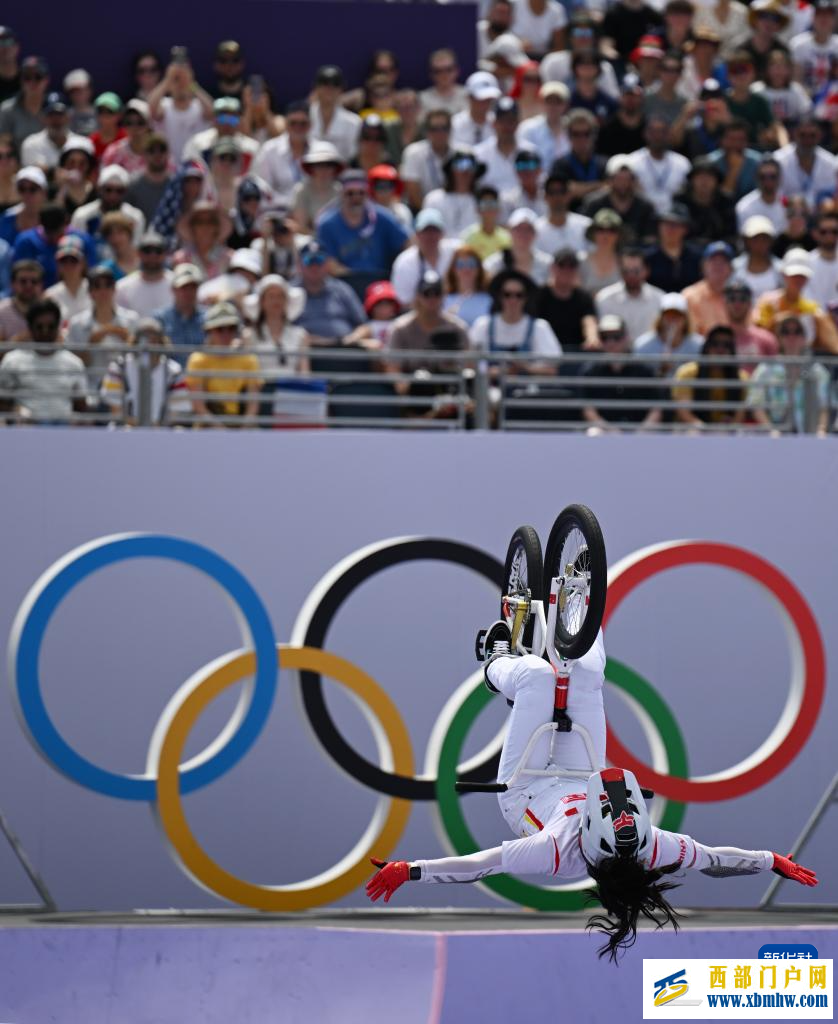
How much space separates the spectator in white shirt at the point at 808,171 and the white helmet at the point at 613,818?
9.63 meters

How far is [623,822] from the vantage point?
825 centimetres

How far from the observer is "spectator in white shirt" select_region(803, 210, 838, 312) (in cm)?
1555

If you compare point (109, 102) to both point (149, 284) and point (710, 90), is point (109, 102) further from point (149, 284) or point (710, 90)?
point (710, 90)

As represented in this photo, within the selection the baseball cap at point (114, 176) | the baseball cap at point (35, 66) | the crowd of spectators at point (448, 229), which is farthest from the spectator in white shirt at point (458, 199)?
the baseball cap at point (35, 66)

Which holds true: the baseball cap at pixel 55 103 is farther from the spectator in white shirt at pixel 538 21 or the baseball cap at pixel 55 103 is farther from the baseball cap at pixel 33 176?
the spectator in white shirt at pixel 538 21

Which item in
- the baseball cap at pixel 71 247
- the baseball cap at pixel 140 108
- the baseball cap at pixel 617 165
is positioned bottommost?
the baseball cap at pixel 71 247

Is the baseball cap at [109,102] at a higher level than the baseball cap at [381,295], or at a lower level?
higher

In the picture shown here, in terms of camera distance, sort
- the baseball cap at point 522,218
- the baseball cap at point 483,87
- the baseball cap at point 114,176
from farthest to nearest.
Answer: the baseball cap at point 483,87
the baseball cap at point 114,176
the baseball cap at point 522,218

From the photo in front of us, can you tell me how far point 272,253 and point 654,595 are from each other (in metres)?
4.13

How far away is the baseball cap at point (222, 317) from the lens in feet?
43.5

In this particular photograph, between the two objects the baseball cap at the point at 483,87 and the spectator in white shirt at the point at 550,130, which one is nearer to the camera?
the spectator in white shirt at the point at 550,130

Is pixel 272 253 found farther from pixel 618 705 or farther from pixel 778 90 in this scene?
pixel 778 90

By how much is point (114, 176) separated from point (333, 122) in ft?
7.64

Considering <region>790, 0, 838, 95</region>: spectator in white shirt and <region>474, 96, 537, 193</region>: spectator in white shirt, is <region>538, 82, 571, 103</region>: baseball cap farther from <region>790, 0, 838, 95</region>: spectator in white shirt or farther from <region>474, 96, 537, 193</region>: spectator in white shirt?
<region>790, 0, 838, 95</region>: spectator in white shirt
